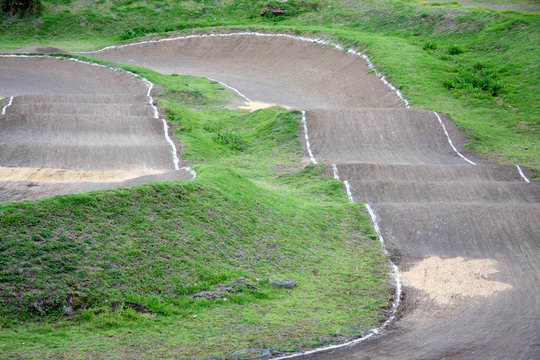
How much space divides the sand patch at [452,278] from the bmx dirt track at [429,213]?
0.02 m

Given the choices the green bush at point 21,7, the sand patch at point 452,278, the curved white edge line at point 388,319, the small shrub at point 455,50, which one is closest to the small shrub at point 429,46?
the small shrub at point 455,50

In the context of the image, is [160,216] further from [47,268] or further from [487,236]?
[487,236]

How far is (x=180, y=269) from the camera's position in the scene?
1020 cm

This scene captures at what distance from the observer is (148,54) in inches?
1549

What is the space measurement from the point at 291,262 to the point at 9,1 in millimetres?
41544

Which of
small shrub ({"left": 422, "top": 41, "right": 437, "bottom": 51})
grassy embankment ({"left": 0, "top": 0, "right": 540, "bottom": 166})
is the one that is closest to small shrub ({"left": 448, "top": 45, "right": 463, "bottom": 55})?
grassy embankment ({"left": 0, "top": 0, "right": 540, "bottom": 166})

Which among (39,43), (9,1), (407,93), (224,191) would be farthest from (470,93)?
(9,1)

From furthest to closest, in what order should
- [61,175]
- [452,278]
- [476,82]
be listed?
[476,82] → [61,175] → [452,278]

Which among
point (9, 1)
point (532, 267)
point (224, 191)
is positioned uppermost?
point (9, 1)

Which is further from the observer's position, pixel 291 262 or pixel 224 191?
pixel 224 191

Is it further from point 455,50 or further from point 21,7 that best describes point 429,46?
point 21,7

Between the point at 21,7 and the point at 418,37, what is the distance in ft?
102

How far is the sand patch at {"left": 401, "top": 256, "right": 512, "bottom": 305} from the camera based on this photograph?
36.5 ft

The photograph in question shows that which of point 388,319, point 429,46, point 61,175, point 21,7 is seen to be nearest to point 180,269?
point 388,319
